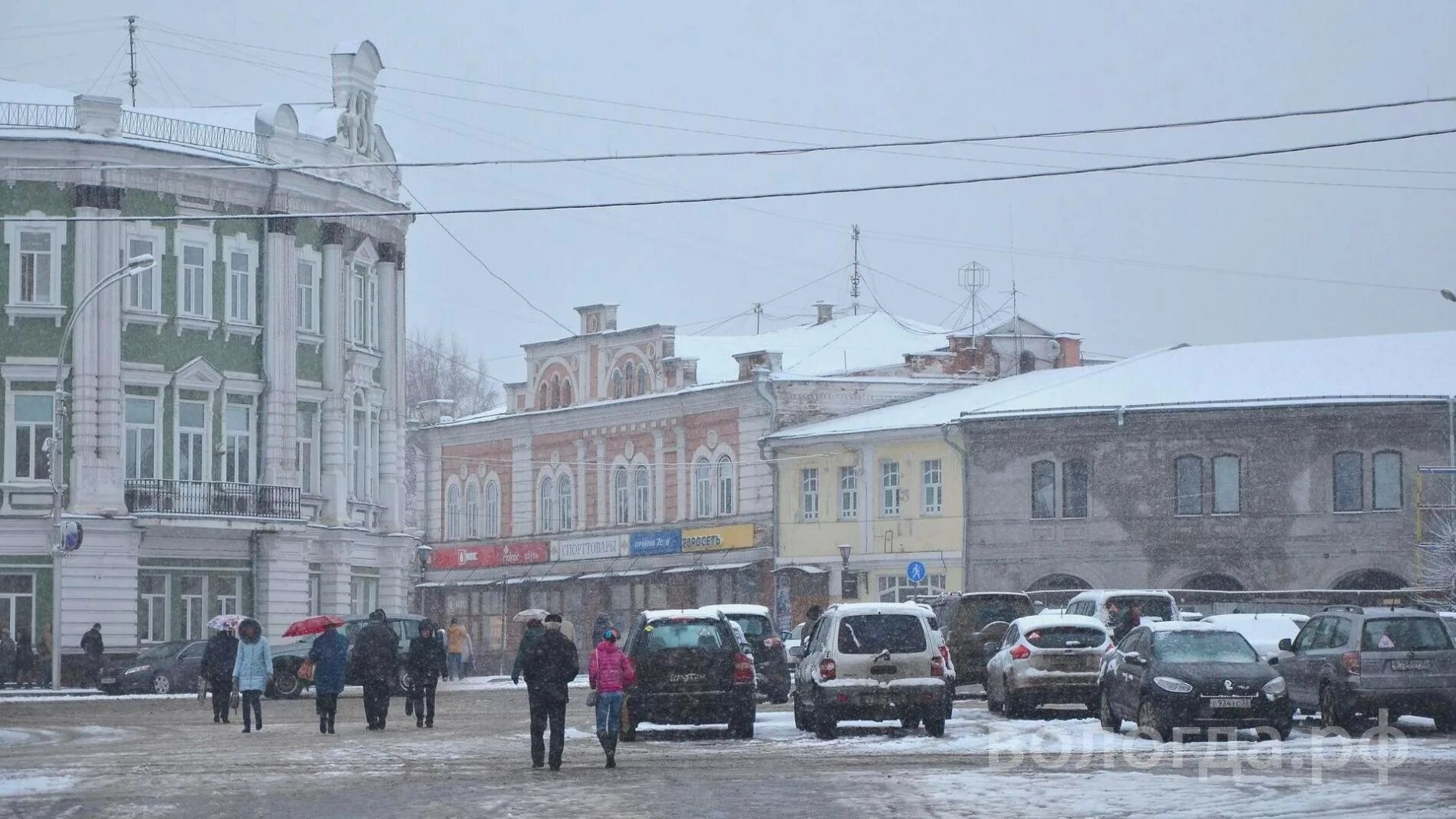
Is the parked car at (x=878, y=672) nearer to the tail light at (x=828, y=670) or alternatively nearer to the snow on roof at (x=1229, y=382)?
the tail light at (x=828, y=670)

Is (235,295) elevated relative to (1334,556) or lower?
elevated

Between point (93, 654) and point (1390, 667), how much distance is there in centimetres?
3223

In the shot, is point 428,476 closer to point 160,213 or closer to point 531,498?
→ point 531,498

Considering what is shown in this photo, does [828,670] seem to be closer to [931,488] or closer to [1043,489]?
[1043,489]

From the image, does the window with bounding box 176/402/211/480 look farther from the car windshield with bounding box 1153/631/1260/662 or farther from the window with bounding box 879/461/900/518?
the car windshield with bounding box 1153/631/1260/662

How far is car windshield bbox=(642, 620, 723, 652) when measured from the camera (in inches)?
1031

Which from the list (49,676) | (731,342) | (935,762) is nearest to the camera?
(935,762)

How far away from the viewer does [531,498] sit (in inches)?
2963

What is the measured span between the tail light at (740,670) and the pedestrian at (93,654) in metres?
26.5

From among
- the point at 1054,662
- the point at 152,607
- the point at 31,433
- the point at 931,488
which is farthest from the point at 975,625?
the point at 31,433

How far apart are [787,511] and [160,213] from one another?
21556 millimetres

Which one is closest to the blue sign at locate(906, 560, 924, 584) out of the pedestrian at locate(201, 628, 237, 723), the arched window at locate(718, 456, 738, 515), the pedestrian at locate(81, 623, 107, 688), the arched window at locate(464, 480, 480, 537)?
the arched window at locate(718, 456, 738, 515)

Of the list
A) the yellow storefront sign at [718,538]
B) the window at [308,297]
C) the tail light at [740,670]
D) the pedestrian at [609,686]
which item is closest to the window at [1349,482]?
the yellow storefront sign at [718,538]

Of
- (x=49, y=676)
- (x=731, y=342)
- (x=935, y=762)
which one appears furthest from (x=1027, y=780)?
(x=731, y=342)
